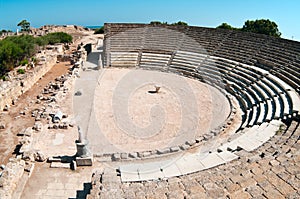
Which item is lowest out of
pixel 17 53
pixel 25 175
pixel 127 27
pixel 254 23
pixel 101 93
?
pixel 25 175

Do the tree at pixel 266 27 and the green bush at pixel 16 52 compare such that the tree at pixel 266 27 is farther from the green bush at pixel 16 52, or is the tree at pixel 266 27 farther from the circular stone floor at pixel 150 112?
the green bush at pixel 16 52

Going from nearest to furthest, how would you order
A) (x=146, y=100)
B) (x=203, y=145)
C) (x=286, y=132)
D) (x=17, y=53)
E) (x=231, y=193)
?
(x=231, y=193), (x=286, y=132), (x=203, y=145), (x=146, y=100), (x=17, y=53)

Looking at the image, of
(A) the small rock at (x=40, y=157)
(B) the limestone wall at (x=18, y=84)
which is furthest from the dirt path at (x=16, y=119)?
(A) the small rock at (x=40, y=157)

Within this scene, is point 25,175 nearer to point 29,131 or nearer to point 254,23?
point 29,131

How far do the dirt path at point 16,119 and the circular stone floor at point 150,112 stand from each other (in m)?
3.53

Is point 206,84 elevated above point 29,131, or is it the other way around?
point 206,84

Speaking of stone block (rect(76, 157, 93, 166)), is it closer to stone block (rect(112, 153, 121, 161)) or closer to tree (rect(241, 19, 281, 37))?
stone block (rect(112, 153, 121, 161))

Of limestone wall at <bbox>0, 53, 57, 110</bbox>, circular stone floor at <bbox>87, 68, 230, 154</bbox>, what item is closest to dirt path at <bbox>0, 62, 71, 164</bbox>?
limestone wall at <bbox>0, 53, 57, 110</bbox>

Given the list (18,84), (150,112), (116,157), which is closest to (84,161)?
(116,157)

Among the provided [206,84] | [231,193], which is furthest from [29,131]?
[206,84]

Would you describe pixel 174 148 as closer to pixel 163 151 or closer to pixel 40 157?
pixel 163 151

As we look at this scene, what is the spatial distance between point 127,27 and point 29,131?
20.0 metres

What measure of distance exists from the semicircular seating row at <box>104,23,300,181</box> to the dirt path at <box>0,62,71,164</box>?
244 inches

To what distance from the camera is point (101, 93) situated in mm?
18688
